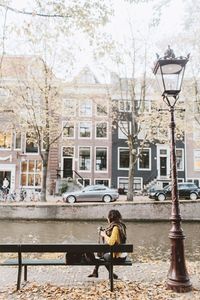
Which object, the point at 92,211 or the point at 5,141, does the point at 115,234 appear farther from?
the point at 5,141

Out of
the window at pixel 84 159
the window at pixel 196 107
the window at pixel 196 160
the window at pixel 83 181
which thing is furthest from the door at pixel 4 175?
the window at pixel 196 160

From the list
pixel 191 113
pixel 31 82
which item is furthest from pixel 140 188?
pixel 31 82

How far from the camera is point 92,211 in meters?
20.5

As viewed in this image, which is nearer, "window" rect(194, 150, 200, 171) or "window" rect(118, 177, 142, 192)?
"window" rect(118, 177, 142, 192)

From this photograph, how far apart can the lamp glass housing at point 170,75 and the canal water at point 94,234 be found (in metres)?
6.12

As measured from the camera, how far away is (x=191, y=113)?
24109mm

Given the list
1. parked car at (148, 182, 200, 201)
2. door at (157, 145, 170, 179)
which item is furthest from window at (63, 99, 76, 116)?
door at (157, 145, 170, 179)

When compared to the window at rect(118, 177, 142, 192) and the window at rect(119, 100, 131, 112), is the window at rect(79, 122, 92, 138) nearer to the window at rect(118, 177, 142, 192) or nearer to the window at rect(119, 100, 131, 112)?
the window at rect(119, 100, 131, 112)

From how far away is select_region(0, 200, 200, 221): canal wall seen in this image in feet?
66.0

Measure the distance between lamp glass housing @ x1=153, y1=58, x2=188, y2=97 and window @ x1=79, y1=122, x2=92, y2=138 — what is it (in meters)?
26.2

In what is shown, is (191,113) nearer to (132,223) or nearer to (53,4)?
(132,223)

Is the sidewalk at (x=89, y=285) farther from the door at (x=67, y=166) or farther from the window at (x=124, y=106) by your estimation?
the door at (x=67, y=166)

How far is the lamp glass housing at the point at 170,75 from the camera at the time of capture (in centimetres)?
600

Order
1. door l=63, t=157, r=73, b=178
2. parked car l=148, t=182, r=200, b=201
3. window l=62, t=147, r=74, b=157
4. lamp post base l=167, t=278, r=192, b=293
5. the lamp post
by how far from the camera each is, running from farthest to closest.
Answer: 1. window l=62, t=147, r=74, b=157
2. door l=63, t=157, r=73, b=178
3. parked car l=148, t=182, r=200, b=201
4. the lamp post
5. lamp post base l=167, t=278, r=192, b=293
